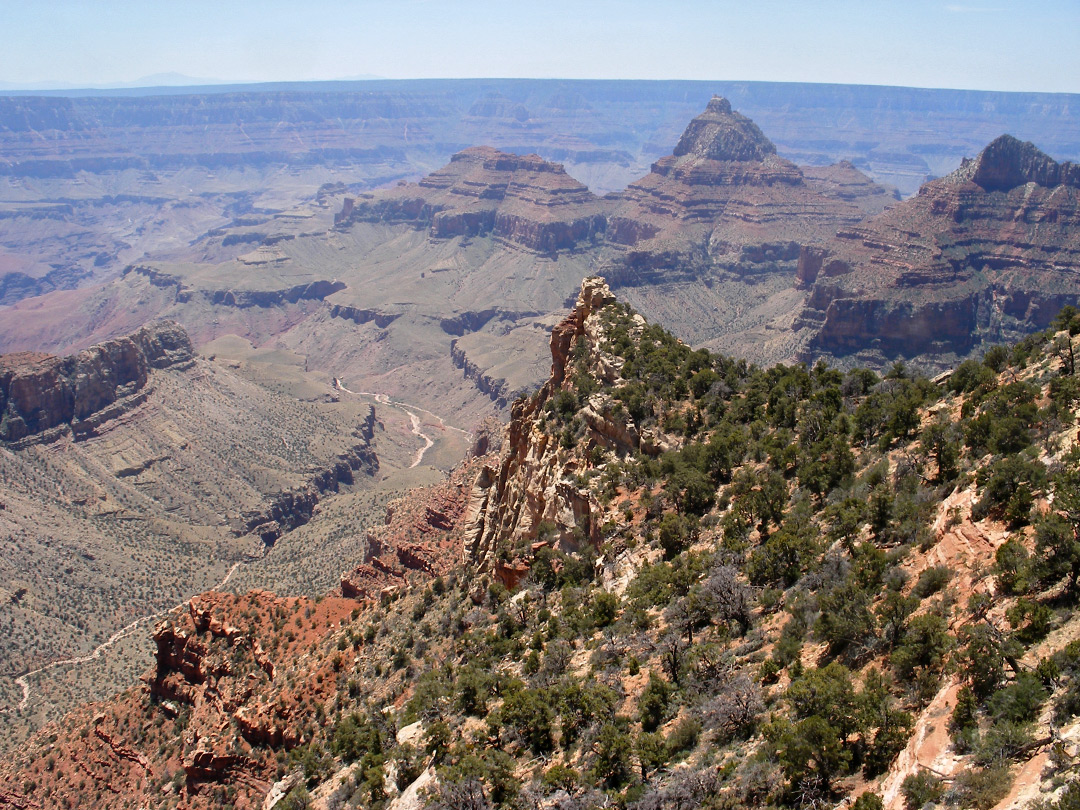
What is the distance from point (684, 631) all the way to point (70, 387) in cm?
9852

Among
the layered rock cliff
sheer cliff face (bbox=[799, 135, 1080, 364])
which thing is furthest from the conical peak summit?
the layered rock cliff

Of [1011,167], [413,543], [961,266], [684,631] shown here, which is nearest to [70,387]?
[413,543]

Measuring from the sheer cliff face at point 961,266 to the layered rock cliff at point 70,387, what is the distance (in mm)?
105035

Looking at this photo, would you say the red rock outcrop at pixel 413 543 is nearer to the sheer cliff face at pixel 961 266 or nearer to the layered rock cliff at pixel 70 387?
the layered rock cliff at pixel 70 387

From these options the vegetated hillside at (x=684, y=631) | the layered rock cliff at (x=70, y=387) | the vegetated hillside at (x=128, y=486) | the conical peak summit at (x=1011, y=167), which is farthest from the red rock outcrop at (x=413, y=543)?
the conical peak summit at (x=1011, y=167)

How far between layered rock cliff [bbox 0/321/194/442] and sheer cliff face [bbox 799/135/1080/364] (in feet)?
345

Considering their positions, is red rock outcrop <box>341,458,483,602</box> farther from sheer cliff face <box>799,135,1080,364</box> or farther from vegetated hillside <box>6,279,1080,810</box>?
sheer cliff face <box>799,135,1080,364</box>

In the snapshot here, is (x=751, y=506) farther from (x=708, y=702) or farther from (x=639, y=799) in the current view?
(x=639, y=799)

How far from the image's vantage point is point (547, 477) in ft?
126

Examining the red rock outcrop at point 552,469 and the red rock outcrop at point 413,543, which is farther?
the red rock outcrop at point 413,543

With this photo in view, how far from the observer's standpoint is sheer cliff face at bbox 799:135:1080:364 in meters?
128

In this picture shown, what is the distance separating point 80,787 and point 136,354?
8001 cm

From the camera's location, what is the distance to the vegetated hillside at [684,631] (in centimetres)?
1540

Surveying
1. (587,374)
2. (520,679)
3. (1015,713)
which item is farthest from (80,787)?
(1015,713)
